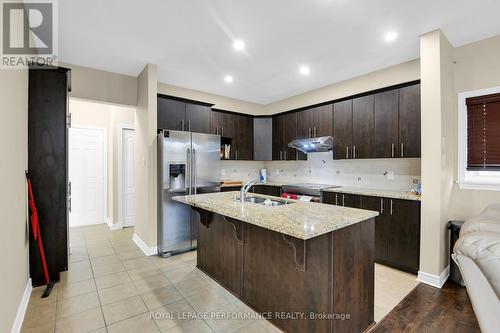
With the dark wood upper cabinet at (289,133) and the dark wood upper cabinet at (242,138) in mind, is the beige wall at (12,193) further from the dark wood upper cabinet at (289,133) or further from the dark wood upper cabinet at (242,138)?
the dark wood upper cabinet at (289,133)

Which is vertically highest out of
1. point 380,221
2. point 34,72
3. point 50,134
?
point 34,72

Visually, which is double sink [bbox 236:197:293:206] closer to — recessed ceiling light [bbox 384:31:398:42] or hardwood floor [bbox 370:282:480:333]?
hardwood floor [bbox 370:282:480:333]

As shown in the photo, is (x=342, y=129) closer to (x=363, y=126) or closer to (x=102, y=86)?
(x=363, y=126)

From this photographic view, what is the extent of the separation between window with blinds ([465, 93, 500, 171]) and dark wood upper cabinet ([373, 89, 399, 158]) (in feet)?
2.50

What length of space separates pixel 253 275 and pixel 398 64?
3442 mm

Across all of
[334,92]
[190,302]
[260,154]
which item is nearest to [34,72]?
[190,302]

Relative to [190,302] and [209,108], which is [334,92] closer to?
[209,108]

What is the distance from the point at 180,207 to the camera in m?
3.70

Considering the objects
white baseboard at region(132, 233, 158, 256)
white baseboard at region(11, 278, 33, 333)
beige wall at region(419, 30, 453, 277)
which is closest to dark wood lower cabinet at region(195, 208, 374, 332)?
beige wall at region(419, 30, 453, 277)

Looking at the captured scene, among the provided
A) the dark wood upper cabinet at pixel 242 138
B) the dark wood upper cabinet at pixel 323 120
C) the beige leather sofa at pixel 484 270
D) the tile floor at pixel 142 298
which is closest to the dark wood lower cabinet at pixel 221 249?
the tile floor at pixel 142 298

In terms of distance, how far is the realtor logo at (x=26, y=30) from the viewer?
192 cm

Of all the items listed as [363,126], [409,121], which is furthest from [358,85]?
[409,121]

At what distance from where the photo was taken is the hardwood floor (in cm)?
201

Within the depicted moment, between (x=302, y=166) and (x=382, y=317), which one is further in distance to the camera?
(x=302, y=166)
